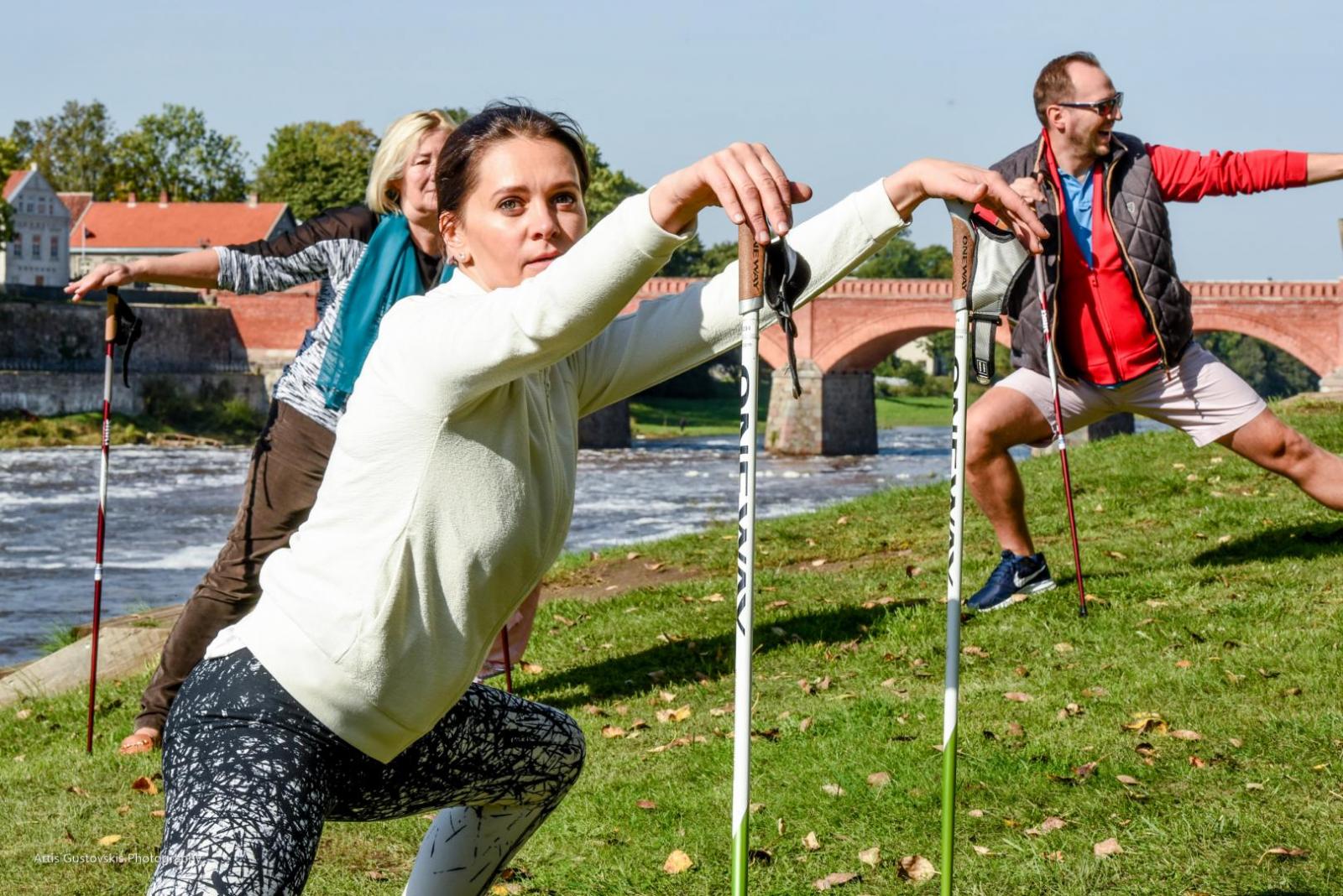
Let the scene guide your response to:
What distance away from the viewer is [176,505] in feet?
103

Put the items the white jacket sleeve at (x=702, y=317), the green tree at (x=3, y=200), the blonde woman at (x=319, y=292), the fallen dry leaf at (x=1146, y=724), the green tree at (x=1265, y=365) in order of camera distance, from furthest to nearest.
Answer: the green tree at (x=1265, y=365) → the green tree at (x=3, y=200) → the blonde woman at (x=319, y=292) → the fallen dry leaf at (x=1146, y=724) → the white jacket sleeve at (x=702, y=317)

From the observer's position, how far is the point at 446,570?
2.35 metres

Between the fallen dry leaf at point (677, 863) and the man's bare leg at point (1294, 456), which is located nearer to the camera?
the fallen dry leaf at point (677, 863)

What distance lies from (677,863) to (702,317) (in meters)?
2.23

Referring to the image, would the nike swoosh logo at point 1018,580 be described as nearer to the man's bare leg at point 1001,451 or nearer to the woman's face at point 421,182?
the man's bare leg at point 1001,451

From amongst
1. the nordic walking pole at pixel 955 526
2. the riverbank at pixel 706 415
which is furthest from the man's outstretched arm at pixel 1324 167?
the riverbank at pixel 706 415

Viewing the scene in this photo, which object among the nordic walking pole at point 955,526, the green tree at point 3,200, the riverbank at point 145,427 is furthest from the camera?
the green tree at point 3,200

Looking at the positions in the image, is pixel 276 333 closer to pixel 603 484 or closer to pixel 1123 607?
pixel 603 484

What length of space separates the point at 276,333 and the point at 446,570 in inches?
2484

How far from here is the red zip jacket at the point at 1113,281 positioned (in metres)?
6.59

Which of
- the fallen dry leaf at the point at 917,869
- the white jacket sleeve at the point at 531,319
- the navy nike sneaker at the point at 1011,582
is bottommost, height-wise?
the fallen dry leaf at the point at 917,869

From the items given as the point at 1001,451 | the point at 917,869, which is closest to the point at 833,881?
the point at 917,869

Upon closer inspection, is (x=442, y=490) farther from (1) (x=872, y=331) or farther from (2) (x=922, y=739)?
(1) (x=872, y=331)

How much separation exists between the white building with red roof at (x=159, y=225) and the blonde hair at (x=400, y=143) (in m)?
74.7
